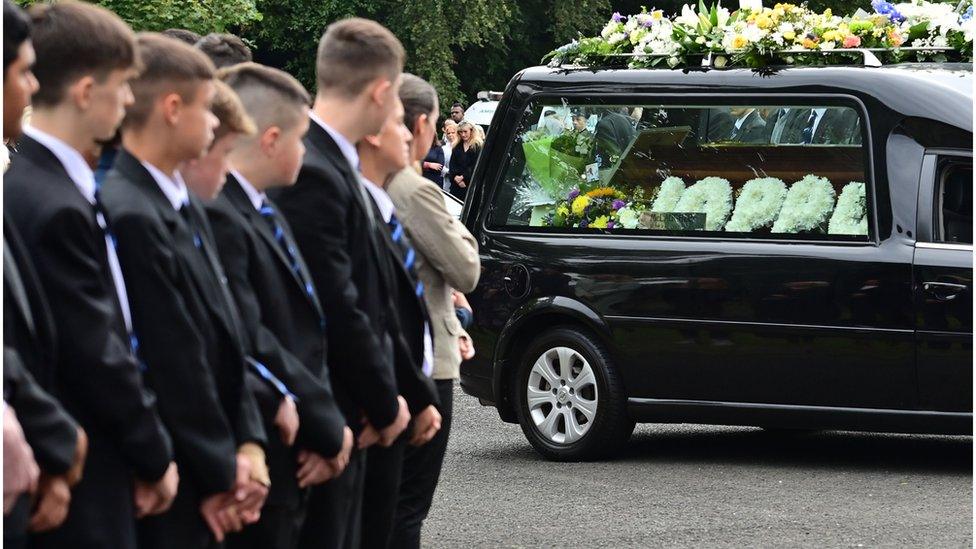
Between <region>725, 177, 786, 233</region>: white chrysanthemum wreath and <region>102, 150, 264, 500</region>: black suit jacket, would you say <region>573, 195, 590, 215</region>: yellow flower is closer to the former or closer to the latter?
<region>725, 177, 786, 233</region>: white chrysanthemum wreath

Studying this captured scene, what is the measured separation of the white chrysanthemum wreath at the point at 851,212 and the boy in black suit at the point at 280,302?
5035 mm

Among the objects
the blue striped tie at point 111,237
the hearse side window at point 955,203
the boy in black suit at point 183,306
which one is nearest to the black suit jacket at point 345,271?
the boy in black suit at point 183,306

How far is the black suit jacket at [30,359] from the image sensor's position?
129 inches

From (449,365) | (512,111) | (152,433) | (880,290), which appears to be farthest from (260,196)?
(512,111)

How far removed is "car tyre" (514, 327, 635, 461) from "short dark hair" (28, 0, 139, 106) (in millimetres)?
6268

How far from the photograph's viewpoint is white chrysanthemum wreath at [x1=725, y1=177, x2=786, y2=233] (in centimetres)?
952

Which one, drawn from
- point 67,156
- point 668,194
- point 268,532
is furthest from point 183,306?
point 668,194

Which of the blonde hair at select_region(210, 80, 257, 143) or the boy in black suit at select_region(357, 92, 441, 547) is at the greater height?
the blonde hair at select_region(210, 80, 257, 143)

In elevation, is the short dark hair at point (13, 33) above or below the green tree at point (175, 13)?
above

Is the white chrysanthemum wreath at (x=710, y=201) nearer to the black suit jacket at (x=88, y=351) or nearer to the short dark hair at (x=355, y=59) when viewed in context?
the short dark hair at (x=355, y=59)

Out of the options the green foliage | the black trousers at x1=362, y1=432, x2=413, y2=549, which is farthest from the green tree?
the black trousers at x1=362, y1=432, x2=413, y2=549

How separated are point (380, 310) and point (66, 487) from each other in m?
1.59

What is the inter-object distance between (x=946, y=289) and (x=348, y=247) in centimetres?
464

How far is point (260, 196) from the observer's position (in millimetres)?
4500
